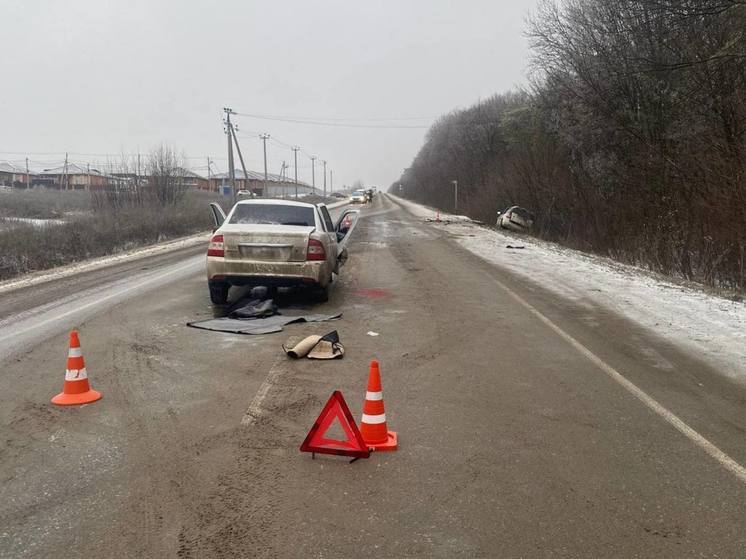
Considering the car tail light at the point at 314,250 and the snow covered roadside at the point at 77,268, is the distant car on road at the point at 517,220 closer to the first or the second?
the snow covered roadside at the point at 77,268

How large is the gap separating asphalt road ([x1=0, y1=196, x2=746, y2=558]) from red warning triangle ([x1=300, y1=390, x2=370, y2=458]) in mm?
80

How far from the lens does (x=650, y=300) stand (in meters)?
10.1

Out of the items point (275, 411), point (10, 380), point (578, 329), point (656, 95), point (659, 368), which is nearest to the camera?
point (275, 411)

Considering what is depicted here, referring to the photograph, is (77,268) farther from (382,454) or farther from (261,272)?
(382,454)

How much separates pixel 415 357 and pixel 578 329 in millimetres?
2696

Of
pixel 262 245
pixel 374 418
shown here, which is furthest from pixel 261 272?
pixel 374 418

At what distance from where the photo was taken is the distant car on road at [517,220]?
28.3 metres

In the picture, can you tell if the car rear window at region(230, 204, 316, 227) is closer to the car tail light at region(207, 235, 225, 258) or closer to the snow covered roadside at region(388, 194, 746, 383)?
the car tail light at region(207, 235, 225, 258)

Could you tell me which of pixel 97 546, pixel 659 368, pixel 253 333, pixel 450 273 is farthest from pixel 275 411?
pixel 450 273

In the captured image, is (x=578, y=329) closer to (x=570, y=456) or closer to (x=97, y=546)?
(x=570, y=456)

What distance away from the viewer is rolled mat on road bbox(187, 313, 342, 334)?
7383 mm

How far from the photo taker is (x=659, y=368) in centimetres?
604

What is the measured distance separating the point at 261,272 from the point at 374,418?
4939 mm

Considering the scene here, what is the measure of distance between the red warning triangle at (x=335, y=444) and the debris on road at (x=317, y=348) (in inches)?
90.5
